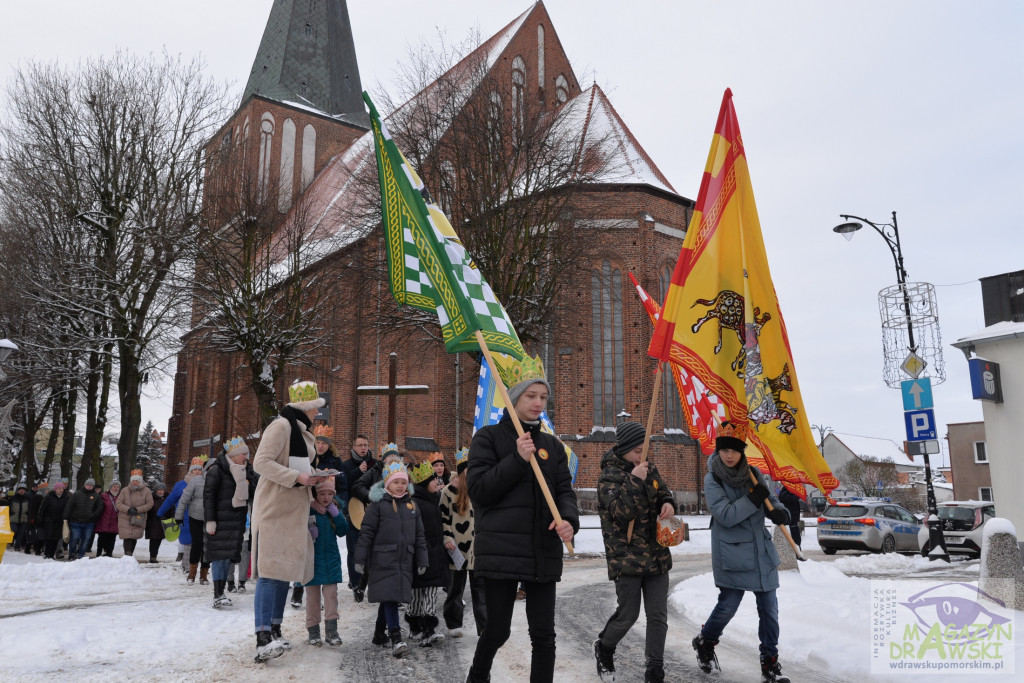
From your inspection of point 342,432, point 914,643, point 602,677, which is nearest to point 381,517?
point 602,677

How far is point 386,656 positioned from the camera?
606 centimetres

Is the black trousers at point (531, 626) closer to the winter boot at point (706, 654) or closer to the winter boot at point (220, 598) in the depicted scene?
the winter boot at point (706, 654)

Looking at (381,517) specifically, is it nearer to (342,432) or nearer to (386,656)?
(386,656)

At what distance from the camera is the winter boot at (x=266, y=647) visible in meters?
5.64

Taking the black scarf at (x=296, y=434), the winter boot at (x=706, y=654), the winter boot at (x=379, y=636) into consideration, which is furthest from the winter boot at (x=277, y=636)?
the winter boot at (x=706, y=654)

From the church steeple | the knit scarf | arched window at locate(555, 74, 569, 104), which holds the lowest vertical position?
the knit scarf

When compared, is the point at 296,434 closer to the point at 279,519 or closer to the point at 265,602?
the point at 279,519

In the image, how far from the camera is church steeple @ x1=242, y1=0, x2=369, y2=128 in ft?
136

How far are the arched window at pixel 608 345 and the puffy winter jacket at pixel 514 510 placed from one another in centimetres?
2243

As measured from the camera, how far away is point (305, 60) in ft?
139

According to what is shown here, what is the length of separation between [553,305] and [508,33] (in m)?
17.5

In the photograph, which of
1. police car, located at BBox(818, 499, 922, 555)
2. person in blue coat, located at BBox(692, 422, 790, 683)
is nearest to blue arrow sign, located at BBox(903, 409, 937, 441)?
police car, located at BBox(818, 499, 922, 555)

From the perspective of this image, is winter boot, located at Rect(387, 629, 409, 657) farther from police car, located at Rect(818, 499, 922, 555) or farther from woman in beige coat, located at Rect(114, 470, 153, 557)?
police car, located at Rect(818, 499, 922, 555)

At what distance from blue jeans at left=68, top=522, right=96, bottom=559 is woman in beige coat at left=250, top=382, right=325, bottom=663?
39.5 ft
